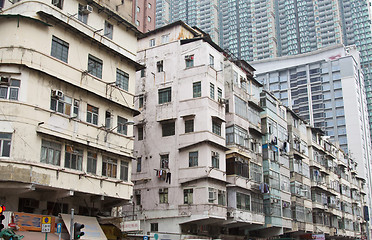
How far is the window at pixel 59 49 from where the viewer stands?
25.3 m

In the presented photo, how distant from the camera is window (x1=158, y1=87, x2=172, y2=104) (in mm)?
38594

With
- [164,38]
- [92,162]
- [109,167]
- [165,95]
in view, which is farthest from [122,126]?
[164,38]

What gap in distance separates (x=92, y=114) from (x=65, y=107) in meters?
2.19


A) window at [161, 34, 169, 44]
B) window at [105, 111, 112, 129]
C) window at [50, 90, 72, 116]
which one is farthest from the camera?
window at [161, 34, 169, 44]

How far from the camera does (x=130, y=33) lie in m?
31.4

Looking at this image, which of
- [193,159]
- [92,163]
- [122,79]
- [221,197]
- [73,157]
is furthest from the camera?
[221,197]

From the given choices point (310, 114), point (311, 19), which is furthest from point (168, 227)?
point (311, 19)

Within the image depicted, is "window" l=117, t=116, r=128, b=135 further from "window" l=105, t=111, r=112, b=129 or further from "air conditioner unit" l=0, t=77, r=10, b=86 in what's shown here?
"air conditioner unit" l=0, t=77, r=10, b=86

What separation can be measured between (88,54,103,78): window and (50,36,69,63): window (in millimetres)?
1963

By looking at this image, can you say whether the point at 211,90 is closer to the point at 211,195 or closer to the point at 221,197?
the point at 211,195

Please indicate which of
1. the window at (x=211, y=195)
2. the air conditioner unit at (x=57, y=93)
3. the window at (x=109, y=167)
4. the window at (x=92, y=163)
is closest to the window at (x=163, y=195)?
the window at (x=211, y=195)

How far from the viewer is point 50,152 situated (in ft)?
78.9

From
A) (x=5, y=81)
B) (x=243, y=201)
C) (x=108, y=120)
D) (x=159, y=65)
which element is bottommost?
(x=243, y=201)

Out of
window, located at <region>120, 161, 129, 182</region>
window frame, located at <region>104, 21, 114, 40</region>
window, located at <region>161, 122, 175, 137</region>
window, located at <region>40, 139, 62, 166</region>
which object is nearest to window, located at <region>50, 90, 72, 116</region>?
window, located at <region>40, 139, 62, 166</region>
